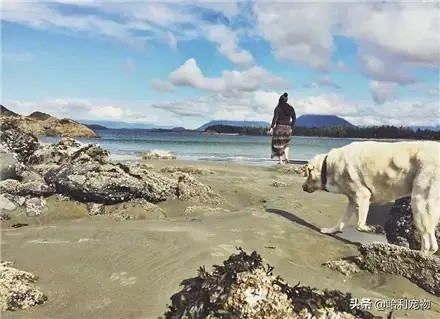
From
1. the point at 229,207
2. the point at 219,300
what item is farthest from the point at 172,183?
the point at 219,300

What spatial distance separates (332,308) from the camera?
11.9 feet

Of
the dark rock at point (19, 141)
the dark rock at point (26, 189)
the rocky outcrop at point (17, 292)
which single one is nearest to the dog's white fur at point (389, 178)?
the rocky outcrop at point (17, 292)

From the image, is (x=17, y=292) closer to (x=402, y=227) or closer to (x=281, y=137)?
(x=402, y=227)

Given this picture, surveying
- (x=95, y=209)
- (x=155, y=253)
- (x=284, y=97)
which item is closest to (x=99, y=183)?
(x=95, y=209)

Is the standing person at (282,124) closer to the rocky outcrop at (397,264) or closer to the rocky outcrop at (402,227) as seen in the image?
the rocky outcrop at (402,227)

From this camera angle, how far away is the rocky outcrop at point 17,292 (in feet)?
16.2

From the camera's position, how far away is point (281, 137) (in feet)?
69.1

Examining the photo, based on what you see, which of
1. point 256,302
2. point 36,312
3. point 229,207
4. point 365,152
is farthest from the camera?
point 229,207

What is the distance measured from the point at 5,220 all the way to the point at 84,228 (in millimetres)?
2204

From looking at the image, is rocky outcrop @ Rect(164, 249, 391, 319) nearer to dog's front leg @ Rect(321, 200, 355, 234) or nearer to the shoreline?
the shoreline

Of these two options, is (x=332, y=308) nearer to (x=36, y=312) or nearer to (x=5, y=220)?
(x=36, y=312)

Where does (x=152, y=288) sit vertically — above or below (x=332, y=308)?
below

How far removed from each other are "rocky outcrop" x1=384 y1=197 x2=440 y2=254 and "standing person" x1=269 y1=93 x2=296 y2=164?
464 inches

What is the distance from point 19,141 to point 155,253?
900 cm
